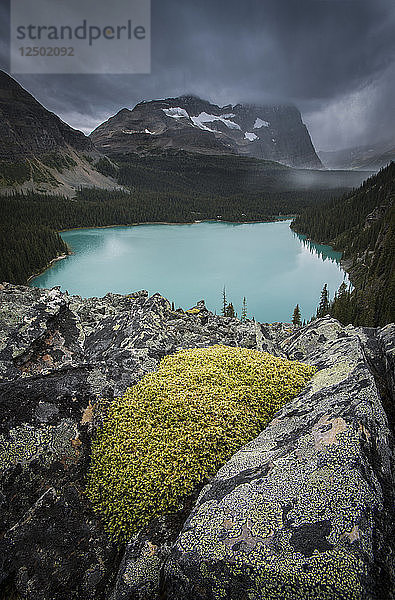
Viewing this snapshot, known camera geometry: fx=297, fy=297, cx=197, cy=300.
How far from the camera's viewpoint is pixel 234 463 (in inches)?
131

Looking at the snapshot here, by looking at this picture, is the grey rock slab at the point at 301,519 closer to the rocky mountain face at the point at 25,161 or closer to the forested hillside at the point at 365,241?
the forested hillside at the point at 365,241

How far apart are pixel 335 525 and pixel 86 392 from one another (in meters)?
3.52

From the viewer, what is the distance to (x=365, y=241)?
71.9 metres

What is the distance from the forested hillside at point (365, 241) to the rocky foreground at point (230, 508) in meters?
33.6

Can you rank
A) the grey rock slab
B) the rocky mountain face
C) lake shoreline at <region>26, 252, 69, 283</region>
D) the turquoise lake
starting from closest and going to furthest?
the grey rock slab < the turquoise lake < lake shoreline at <region>26, 252, 69, 283</region> < the rocky mountain face

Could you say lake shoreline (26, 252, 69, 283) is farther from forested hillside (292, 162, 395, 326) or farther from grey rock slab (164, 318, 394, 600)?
grey rock slab (164, 318, 394, 600)

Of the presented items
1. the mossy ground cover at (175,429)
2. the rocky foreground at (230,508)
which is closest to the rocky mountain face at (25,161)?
the rocky foreground at (230,508)

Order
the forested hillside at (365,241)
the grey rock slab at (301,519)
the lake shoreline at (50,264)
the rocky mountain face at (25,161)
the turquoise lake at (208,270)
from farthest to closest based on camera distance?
the rocky mountain face at (25,161) → the lake shoreline at (50,264) → the turquoise lake at (208,270) → the forested hillside at (365,241) → the grey rock slab at (301,519)

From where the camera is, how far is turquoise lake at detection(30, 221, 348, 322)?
157ft

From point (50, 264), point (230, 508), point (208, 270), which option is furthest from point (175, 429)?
point (50, 264)

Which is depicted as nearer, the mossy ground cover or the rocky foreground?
the rocky foreground

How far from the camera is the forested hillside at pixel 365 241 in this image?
120 ft

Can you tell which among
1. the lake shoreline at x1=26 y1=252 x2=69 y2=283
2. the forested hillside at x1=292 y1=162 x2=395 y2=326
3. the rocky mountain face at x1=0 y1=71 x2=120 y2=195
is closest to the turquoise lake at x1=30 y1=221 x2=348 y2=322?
the lake shoreline at x1=26 y1=252 x2=69 y2=283

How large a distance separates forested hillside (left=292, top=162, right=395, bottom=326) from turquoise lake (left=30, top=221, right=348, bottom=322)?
175 inches
